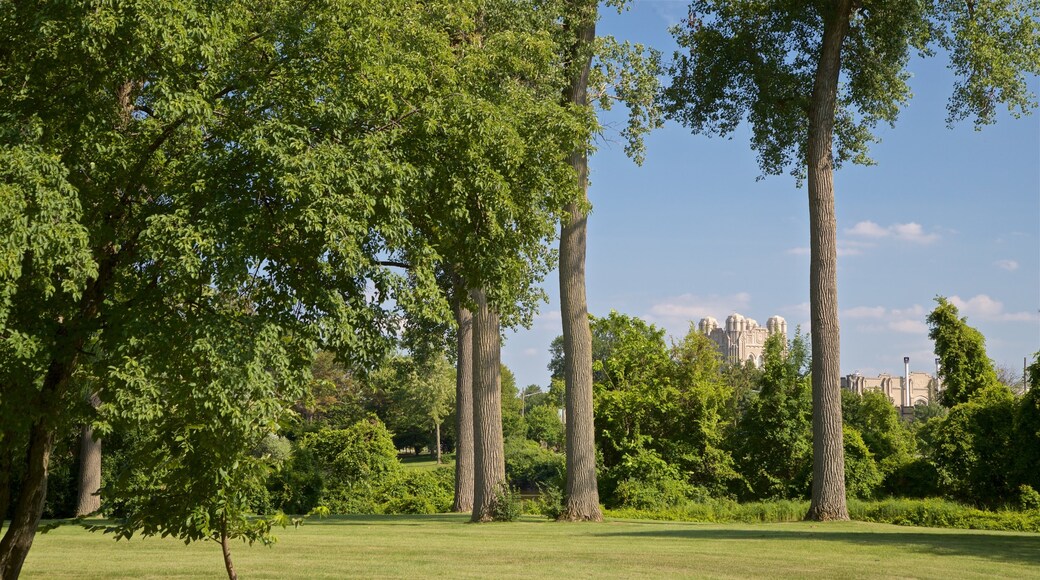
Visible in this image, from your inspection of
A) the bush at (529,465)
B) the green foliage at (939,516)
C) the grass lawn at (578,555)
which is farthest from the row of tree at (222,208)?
the bush at (529,465)

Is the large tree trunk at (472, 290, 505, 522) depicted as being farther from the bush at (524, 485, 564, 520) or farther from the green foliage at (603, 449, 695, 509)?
the green foliage at (603, 449, 695, 509)

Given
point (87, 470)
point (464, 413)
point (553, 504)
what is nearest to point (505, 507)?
point (553, 504)

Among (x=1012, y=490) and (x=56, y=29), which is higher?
(x=56, y=29)

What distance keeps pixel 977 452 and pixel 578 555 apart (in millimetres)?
14690

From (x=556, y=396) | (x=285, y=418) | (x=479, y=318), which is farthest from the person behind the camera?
(x=556, y=396)

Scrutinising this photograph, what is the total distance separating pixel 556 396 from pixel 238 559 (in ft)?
74.9

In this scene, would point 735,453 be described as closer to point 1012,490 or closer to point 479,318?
point 1012,490

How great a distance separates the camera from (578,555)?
13555 mm

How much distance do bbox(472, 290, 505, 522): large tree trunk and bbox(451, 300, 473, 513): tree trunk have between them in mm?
3365

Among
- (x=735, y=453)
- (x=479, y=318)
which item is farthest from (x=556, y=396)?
(x=479, y=318)

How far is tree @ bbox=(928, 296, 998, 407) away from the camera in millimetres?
27047

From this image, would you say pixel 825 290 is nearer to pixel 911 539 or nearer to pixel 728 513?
pixel 728 513

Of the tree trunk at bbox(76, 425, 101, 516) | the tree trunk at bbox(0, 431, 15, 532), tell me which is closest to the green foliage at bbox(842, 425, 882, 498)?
the tree trunk at bbox(0, 431, 15, 532)

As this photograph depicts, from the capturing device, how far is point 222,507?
9.52 metres
